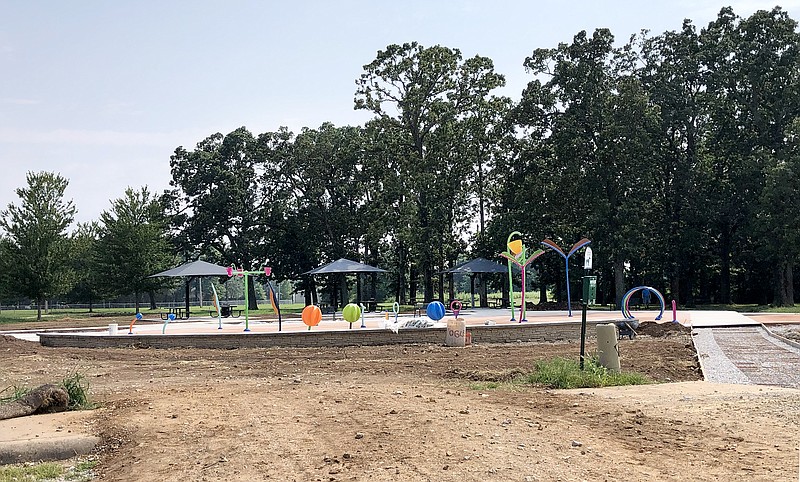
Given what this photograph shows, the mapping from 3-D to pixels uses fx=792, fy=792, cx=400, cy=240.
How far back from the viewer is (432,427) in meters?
7.28

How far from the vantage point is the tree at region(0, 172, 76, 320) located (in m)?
35.9

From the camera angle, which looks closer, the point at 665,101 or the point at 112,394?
the point at 112,394

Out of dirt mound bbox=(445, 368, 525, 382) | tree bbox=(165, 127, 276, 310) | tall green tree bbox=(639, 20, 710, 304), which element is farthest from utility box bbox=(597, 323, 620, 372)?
tree bbox=(165, 127, 276, 310)

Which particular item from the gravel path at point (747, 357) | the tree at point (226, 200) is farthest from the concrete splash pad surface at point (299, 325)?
the tree at point (226, 200)

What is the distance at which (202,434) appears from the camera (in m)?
7.29

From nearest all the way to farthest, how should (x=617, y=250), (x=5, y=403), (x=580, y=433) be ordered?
(x=580, y=433), (x=5, y=403), (x=617, y=250)

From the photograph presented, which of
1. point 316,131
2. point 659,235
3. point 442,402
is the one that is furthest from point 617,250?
point 442,402

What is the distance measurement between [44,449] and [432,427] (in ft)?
11.4

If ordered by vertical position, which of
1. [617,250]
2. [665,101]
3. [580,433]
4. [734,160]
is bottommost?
[580,433]

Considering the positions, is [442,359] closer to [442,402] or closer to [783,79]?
[442,402]

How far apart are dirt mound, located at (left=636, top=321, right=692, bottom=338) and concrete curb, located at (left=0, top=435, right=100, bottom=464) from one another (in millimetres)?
14417

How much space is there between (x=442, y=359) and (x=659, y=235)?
25.8 metres

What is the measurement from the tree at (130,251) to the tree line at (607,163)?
0.55ft

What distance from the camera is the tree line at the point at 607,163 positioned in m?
34.8
